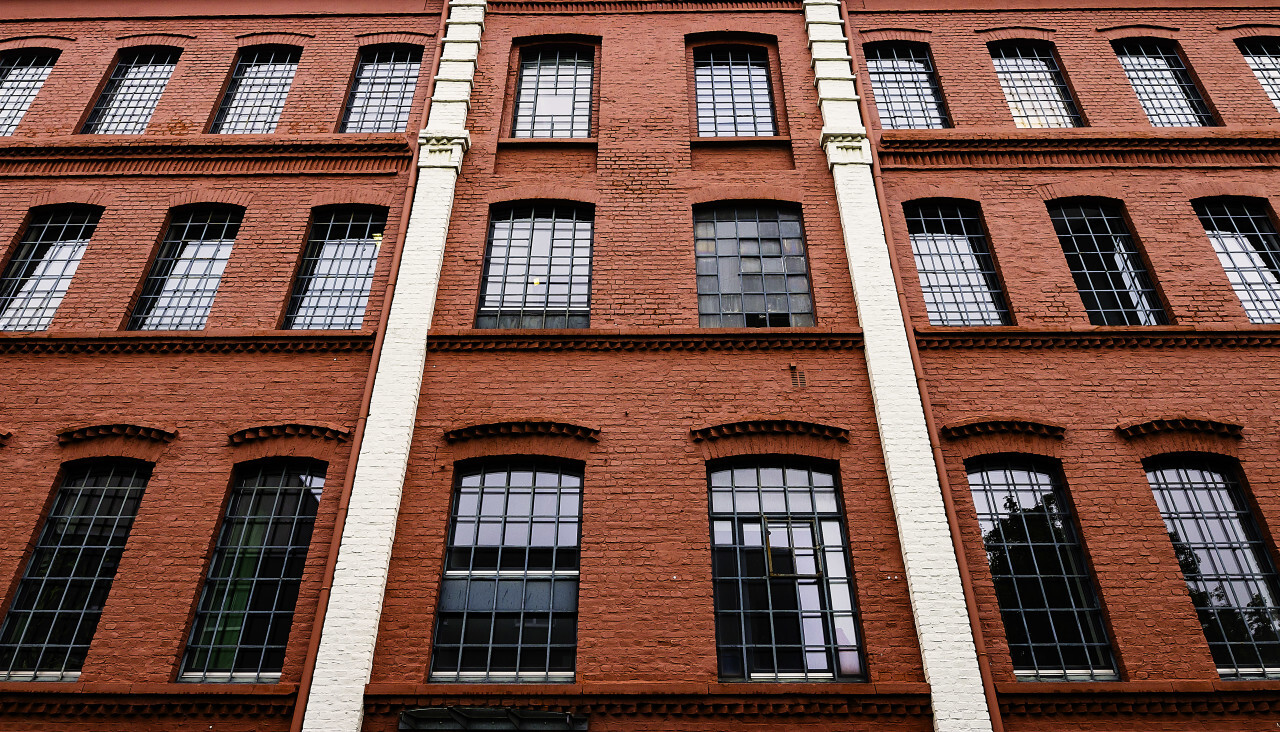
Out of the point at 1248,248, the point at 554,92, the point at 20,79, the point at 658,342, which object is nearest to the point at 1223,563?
the point at 1248,248

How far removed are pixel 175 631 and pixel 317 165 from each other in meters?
6.09

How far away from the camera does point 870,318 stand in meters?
8.81

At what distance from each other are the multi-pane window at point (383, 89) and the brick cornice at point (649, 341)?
4.47 metres

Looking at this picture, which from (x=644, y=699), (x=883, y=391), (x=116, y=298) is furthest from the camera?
(x=116, y=298)

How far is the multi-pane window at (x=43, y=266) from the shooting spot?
973 centimetres

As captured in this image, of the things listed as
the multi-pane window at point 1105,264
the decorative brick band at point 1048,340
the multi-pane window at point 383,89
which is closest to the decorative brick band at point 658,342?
the decorative brick band at point 1048,340

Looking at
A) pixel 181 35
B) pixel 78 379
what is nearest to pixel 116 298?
pixel 78 379

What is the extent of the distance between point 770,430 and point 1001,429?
7.98 feet

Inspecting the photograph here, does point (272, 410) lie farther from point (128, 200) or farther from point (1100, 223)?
point (1100, 223)

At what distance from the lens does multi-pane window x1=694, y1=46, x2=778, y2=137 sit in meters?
11.2

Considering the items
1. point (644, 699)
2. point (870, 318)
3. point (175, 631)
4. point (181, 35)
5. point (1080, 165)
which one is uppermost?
point (181, 35)

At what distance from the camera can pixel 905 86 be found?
38.7 feet

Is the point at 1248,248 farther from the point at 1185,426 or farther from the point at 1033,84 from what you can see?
the point at 1033,84

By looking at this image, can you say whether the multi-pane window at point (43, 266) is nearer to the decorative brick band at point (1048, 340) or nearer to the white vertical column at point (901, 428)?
the white vertical column at point (901, 428)
